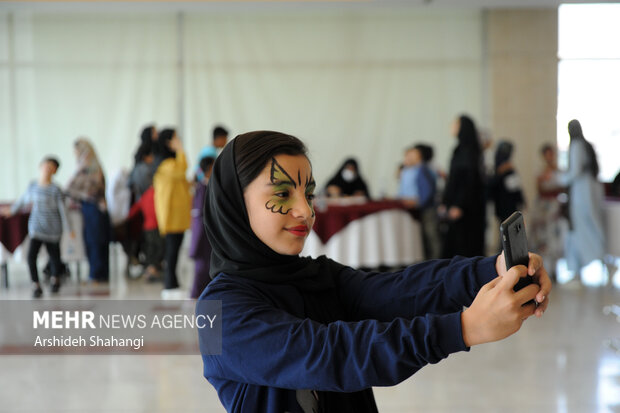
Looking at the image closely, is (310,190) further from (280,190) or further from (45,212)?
(45,212)

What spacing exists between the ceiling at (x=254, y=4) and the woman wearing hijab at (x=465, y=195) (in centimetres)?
362

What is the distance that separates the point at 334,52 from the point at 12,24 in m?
4.79

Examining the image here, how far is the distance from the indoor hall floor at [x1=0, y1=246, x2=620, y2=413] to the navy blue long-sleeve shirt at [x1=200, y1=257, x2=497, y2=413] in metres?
2.28

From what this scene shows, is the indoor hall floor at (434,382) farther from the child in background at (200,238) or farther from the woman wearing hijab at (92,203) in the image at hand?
the woman wearing hijab at (92,203)

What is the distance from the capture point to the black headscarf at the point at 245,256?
3.67ft

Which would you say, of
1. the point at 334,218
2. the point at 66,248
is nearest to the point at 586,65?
the point at 334,218

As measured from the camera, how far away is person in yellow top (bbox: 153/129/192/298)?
5785 millimetres

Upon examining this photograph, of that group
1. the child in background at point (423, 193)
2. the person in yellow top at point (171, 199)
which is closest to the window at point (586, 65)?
the child in background at point (423, 193)

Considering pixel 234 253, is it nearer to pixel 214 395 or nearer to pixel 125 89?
pixel 214 395

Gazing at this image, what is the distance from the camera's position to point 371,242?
6.78 meters

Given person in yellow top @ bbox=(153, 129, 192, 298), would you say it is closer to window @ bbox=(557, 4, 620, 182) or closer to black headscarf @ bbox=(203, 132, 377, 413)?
black headscarf @ bbox=(203, 132, 377, 413)

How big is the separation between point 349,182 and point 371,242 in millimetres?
1507

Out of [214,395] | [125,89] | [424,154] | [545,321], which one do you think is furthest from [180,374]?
[125,89]

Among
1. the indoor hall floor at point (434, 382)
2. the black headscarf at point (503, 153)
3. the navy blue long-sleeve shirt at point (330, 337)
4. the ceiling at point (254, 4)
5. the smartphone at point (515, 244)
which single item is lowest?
the indoor hall floor at point (434, 382)
